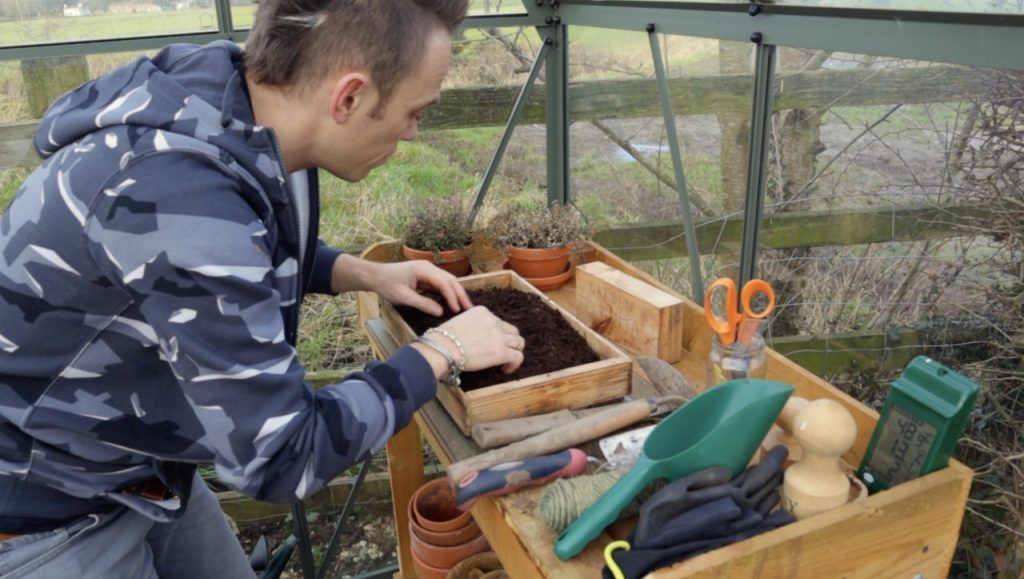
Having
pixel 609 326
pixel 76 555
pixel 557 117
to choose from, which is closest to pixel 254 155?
pixel 76 555

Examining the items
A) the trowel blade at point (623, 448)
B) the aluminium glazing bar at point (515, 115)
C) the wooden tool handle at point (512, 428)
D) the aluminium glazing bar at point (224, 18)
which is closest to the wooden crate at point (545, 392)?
the wooden tool handle at point (512, 428)

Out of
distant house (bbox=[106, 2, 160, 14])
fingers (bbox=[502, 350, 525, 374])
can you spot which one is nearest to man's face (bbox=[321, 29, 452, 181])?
fingers (bbox=[502, 350, 525, 374])

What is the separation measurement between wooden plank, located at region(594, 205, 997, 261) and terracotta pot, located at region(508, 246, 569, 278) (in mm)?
509

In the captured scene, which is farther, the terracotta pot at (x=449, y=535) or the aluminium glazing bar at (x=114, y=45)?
the aluminium glazing bar at (x=114, y=45)

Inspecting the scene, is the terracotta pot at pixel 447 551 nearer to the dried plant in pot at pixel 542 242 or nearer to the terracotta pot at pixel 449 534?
the terracotta pot at pixel 449 534

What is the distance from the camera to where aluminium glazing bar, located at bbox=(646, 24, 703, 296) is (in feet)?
6.98

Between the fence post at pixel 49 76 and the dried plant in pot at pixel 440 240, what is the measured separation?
3.84 ft

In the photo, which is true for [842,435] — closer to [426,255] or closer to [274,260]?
[274,260]

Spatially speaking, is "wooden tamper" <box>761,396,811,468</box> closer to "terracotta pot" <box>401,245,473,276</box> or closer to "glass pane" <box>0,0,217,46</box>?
"terracotta pot" <box>401,245,473,276</box>

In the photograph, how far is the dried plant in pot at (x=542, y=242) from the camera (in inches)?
79.4

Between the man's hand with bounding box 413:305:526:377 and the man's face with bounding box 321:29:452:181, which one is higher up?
the man's face with bounding box 321:29:452:181

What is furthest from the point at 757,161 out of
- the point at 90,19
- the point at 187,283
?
the point at 90,19

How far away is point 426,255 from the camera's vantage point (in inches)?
82.2

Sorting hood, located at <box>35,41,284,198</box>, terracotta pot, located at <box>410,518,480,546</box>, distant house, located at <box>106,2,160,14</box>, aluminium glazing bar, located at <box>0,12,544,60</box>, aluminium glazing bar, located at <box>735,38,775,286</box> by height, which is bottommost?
terracotta pot, located at <box>410,518,480,546</box>
